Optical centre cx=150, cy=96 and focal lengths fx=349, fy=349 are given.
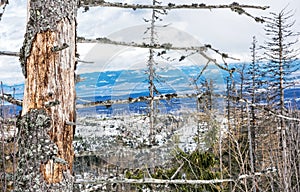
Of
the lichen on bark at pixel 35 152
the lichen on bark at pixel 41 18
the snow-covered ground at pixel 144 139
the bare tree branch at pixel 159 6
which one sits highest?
the bare tree branch at pixel 159 6

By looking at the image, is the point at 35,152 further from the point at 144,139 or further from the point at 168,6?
the point at 144,139

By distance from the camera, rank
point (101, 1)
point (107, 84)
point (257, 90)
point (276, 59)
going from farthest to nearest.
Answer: point (257, 90), point (276, 59), point (107, 84), point (101, 1)

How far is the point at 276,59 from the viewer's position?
63.2 ft

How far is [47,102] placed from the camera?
70.2 inches

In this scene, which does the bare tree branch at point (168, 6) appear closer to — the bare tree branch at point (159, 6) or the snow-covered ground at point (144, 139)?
the bare tree branch at point (159, 6)

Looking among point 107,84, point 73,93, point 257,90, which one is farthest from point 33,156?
point 257,90

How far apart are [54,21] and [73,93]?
0.39 m

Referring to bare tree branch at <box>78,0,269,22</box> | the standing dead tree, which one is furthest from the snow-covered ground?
the standing dead tree

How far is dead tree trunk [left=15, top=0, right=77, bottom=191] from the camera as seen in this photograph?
5.78 feet

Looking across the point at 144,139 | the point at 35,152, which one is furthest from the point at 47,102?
the point at 144,139

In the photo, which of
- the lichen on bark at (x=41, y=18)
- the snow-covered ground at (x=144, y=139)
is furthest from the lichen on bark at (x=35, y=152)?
the snow-covered ground at (x=144, y=139)

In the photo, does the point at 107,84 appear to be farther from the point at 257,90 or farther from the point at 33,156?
the point at 257,90

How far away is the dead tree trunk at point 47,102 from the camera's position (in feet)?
5.78

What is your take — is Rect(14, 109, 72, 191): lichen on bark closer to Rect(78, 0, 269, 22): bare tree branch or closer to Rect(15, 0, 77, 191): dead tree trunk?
Rect(15, 0, 77, 191): dead tree trunk
